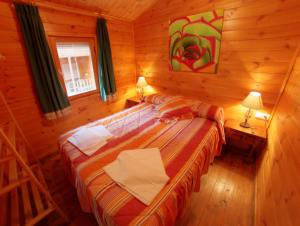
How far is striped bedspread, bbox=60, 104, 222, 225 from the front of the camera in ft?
2.94

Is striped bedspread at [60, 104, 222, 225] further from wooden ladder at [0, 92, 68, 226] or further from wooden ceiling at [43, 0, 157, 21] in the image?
wooden ceiling at [43, 0, 157, 21]

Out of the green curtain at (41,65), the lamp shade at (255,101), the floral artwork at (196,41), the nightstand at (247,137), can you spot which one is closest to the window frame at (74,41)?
the green curtain at (41,65)

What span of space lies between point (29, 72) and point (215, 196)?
282 centimetres

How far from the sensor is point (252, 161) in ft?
6.66

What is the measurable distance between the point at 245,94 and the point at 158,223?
202cm

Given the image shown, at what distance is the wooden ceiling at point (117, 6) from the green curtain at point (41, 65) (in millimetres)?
424

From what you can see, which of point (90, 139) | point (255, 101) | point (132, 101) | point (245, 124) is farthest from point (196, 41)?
point (90, 139)

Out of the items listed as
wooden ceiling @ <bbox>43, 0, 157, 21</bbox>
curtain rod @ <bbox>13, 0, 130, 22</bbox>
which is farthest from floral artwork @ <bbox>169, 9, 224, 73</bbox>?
curtain rod @ <bbox>13, 0, 130, 22</bbox>

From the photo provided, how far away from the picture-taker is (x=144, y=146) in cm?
149

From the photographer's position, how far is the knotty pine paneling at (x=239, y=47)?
5.38ft

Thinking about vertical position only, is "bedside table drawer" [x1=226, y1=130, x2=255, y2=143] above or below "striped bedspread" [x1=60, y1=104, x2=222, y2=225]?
below

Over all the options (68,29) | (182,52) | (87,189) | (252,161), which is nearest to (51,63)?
(68,29)

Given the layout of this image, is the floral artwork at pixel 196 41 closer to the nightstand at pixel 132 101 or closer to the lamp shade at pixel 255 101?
the lamp shade at pixel 255 101

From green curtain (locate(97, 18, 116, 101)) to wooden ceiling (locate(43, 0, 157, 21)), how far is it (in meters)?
0.19
